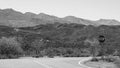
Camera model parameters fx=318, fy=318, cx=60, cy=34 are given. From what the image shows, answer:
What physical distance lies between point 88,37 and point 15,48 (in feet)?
148

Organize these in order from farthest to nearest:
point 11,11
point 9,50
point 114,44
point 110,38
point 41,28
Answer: point 11,11, point 41,28, point 110,38, point 114,44, point 9,50

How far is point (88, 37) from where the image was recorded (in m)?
100

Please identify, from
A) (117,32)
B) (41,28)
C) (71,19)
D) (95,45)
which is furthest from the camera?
(71,19)

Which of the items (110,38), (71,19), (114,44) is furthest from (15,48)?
(71,19)

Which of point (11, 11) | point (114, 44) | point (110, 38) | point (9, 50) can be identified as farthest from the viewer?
point (11, 11)

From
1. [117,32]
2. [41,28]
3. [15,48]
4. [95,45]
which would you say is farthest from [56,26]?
[15,48]

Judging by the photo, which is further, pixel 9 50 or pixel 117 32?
pixel 117 32

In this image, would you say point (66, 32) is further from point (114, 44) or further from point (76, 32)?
point (114, 44)

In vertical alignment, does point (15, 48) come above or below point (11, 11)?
below

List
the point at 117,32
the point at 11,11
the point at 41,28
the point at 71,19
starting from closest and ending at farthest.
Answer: the point at 117,32
the point at 41,28
the point at 11,11
the point at 71,19

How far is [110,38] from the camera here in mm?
98250

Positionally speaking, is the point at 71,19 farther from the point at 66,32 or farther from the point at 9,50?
the point at 9,50

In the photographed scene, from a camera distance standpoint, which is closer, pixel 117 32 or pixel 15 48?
pixel 15 48

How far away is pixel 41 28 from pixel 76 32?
15999 mm
